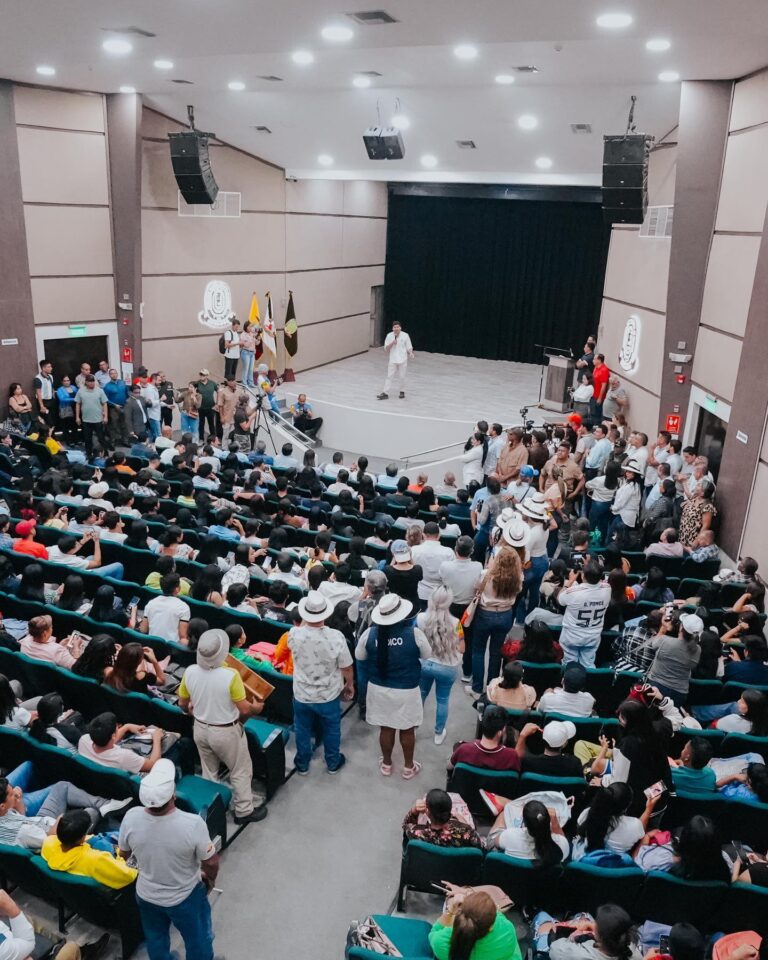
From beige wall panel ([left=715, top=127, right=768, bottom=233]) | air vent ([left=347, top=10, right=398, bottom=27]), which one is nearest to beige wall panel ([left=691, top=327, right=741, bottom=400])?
beige wall panel ([left=715, top=127, right=768, bottom=233])

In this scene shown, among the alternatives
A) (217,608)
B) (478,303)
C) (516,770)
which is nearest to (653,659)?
(516,770)

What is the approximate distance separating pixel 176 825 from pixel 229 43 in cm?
755

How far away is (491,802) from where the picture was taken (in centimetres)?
404

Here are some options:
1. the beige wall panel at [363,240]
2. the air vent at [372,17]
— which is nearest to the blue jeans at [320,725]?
the air vent at [372,17]

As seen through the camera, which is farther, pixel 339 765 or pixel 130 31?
pixel 130 31

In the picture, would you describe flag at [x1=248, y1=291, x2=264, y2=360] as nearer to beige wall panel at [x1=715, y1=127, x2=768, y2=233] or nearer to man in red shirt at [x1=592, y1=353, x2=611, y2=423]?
man in red shirt at [x1=592, y1=353, x2=611, y2=423]

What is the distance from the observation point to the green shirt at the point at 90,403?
39.4 ft

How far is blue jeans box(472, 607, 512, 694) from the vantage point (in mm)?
5473

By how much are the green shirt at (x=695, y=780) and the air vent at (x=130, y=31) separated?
810cm

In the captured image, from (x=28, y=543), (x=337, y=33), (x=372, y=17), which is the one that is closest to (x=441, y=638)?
(x=28, y=543)

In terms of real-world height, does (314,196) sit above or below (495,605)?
above

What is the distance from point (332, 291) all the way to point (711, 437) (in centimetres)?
1150

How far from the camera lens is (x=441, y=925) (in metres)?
2.99

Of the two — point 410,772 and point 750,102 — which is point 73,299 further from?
point 410,772
